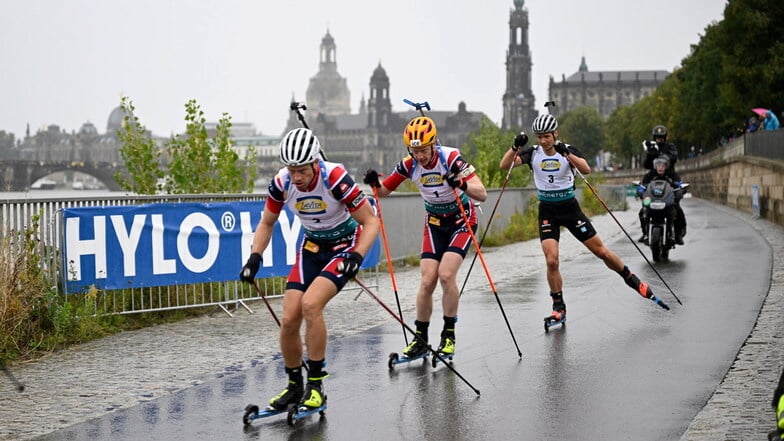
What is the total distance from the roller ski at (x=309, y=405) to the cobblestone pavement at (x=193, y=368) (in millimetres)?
1446

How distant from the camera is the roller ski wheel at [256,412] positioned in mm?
7594

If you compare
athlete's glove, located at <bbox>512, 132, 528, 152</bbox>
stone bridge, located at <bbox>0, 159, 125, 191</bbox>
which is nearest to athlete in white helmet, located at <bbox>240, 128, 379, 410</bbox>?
athlete's glove, located at <bbox>512, 132, 528, 152</bbox>

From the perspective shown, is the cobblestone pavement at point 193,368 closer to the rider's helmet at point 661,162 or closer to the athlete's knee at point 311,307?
the athlete's knee at point 311,307

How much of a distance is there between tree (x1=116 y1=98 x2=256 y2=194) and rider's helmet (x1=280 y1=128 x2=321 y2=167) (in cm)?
889

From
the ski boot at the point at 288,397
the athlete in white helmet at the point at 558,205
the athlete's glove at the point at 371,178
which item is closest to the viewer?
the ski boot at the point at 288,397

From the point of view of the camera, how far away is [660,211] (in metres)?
19.2

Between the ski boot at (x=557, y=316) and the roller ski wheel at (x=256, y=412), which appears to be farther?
the ski boot at (x=557, y=316)

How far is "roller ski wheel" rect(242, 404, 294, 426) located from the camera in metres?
7.59

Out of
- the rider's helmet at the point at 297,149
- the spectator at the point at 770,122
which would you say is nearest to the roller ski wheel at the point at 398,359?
the rider's helmet at the point at 297,149

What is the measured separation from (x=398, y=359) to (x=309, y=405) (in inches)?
83.5

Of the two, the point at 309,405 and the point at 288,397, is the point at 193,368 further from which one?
the point at 309,405

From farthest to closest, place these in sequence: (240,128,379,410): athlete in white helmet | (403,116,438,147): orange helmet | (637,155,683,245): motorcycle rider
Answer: (637,155,683,245): motorcycle rider → (403,116,438,147): orange helmet → (240,128,379,410): athlete in white helmet

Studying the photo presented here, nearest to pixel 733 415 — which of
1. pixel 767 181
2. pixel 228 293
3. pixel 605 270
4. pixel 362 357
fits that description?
pixel 362 357

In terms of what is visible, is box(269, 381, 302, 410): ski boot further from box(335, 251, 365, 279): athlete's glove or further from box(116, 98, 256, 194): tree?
box(116, 98, 256, 194): tree
